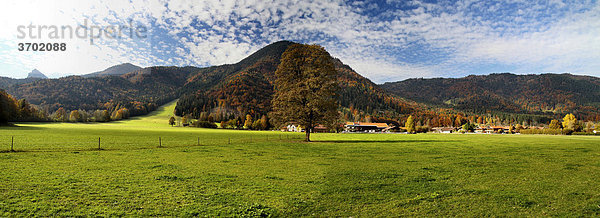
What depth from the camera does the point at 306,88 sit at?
122 ft

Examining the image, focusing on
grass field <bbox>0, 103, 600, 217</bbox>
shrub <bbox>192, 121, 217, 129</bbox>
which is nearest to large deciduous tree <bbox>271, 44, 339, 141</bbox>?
grass field <bbox>0, 103, 600, 217</bbox>

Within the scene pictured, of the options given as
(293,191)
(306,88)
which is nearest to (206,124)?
(306,88)

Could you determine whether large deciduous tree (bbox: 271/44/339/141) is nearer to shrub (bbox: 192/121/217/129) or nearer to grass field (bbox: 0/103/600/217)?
grass field (bbox: 0/103/600/217)

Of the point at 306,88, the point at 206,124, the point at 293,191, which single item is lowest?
the point at 206,124

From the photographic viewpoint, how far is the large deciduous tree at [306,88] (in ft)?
124

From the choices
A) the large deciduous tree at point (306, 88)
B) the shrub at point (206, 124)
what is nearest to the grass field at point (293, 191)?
the large deciduous tree at point (306, 88)

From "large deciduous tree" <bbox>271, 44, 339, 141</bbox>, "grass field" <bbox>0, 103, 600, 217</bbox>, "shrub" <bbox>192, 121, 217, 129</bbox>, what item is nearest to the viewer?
"grass field" <bbox>0, 103, 600, 217</bbox>

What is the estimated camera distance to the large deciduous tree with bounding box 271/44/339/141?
37.7m

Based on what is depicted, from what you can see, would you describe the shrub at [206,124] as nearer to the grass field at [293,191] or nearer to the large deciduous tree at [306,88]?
the large deciduous tree at [306,88]

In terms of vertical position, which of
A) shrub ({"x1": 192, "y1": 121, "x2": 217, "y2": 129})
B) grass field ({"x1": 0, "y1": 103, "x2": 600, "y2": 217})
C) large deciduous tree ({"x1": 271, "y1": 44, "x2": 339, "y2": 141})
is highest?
large deciduous tree ({"x1": 271, "y1": 44, "x2": 339, "y2": 141})

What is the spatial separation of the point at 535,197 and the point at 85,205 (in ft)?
52.2

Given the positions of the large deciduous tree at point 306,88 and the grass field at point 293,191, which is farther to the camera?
the large deciduous tree at point 306,88

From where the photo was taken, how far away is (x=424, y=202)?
9312 mm

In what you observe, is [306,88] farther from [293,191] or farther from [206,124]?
[206,124]
